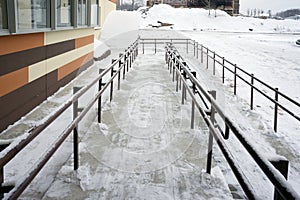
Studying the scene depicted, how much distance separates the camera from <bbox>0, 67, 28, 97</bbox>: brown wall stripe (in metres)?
5.32

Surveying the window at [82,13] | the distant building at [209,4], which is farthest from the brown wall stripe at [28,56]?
the distant building at [209,4]

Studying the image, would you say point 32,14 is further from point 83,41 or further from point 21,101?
point 83,41

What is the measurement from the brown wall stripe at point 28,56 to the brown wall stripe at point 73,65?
0.43 metres

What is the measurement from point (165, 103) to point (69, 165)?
303 cm

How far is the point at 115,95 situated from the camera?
6.88m

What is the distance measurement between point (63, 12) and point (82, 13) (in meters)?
2.39

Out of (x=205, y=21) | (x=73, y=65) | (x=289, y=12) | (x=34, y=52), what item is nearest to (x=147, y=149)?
(x=34, y=52)

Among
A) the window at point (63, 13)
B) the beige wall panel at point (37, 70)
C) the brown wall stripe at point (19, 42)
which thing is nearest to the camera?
the brown wall stripe at point (19, 42)

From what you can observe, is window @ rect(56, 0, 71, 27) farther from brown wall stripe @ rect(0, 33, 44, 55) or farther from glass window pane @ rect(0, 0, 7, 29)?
glass window pane @ rect(0, 0, 7, 29)

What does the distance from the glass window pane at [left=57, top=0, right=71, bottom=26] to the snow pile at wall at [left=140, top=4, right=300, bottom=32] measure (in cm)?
3944

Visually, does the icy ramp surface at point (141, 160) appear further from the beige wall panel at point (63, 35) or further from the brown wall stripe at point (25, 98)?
the beige wall panel at point (63, 35)

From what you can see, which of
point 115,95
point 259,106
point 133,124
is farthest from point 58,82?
point 259,106

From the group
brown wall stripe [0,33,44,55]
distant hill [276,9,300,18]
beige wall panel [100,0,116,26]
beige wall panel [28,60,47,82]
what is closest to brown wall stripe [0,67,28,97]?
beige wall panel [28,60,47,82]

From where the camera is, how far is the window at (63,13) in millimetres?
8523
